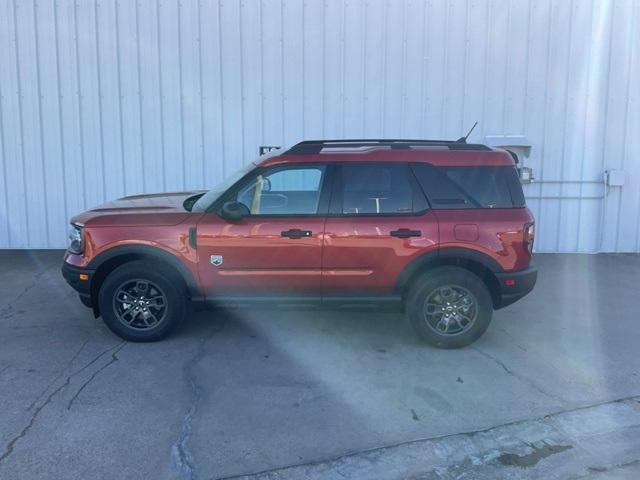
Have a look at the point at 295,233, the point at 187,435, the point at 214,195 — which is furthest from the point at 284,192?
the point at 187,435

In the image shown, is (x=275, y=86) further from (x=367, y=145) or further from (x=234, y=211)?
(x=234, y=211)

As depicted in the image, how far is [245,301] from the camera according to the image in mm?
5090

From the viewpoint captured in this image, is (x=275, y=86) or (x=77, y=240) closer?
(x=77, y=240)

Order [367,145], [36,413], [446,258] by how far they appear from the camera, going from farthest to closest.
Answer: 1. [367,145]
2. [446,258]
3. [36,413]

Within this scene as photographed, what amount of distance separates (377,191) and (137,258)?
2.22 m

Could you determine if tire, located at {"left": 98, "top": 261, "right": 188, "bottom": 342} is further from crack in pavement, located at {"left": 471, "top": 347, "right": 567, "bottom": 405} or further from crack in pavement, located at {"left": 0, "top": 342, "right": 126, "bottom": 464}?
crack in pavement, located at {"left": 471, "top": 347, "right": 567, "bottom": 405}

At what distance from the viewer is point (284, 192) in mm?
5188

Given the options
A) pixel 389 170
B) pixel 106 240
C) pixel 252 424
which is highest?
pixel 389 170

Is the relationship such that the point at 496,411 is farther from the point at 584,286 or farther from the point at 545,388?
the point at 584,286

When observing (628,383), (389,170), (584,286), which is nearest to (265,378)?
(389,170)

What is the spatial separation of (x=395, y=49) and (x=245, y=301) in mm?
5501

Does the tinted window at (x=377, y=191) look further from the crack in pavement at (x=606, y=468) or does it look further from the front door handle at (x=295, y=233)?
the crack in pavement at (x=606, y=468)

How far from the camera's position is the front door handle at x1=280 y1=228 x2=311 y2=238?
4.97m

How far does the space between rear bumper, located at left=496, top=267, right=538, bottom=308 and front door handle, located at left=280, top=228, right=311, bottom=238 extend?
1711 mm
